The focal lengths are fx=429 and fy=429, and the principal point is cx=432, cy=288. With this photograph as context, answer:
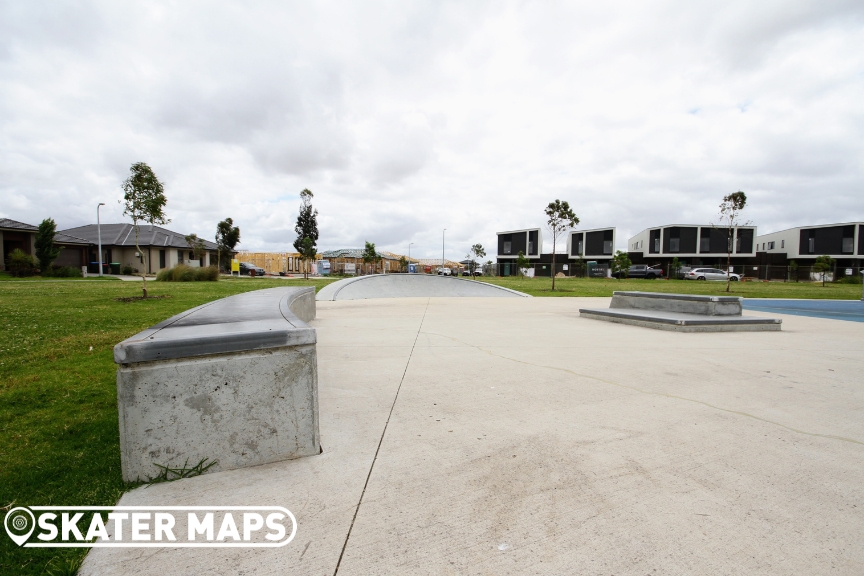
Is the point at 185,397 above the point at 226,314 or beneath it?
beneath

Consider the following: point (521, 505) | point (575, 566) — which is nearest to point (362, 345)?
point (521, 505)

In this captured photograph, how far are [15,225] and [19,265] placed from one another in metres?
6.15

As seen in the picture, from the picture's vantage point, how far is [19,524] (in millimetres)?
2027

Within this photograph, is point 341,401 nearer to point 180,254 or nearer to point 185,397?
point 185,397

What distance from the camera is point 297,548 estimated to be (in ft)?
6.04

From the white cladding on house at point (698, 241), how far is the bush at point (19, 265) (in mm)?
61031

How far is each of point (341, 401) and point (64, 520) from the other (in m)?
1.97

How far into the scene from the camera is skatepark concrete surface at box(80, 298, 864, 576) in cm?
179

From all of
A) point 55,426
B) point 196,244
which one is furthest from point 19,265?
point 55,426

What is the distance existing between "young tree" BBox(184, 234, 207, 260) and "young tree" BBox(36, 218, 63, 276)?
14.3 m

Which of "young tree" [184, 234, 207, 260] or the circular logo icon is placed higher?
"young tree" [184, 234, 207, 260]

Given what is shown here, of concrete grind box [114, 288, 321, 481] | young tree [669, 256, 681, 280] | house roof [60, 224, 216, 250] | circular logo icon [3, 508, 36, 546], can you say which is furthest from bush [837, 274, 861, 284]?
house roof [60, 224, 216, 250]

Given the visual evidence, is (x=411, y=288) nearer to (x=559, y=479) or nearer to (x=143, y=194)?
(x=143, y=194)

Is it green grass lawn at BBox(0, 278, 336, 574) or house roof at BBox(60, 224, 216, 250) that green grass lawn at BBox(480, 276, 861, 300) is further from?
house roof at BBox(60, 224, 216, 250)
